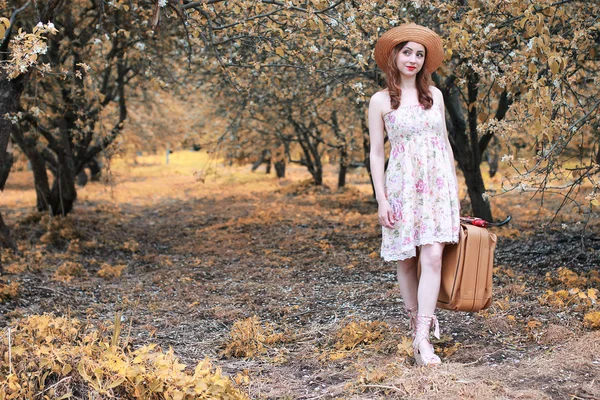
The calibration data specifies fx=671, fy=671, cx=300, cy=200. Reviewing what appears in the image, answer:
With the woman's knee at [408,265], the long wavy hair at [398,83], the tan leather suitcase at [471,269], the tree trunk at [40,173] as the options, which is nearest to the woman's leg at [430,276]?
the tan leather suitcase at [471,269]

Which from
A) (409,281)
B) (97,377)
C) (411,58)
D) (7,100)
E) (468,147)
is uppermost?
(411,58)

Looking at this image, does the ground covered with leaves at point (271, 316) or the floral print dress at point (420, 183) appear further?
the floral print dress at point (420, 183)

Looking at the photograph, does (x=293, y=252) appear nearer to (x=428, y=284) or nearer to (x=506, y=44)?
(x=506, y=44)

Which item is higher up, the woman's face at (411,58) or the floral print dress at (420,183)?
the woman's face at (411,58)

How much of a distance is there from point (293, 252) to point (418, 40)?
5.74 metres

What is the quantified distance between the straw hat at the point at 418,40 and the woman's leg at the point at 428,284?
1.13 m

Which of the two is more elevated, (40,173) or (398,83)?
(398,83)

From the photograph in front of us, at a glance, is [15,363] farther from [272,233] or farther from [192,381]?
[272,233]

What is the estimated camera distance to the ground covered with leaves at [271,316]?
3416mm

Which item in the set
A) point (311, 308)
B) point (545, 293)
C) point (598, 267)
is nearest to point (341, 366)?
point (311, 308)

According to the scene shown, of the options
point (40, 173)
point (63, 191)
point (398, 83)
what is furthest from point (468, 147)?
point (40, 173)

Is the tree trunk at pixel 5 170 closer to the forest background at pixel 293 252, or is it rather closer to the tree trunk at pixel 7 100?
the forest background at pixel 293 252

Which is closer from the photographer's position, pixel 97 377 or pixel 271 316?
pixel 97 377

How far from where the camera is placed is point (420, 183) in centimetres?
399
